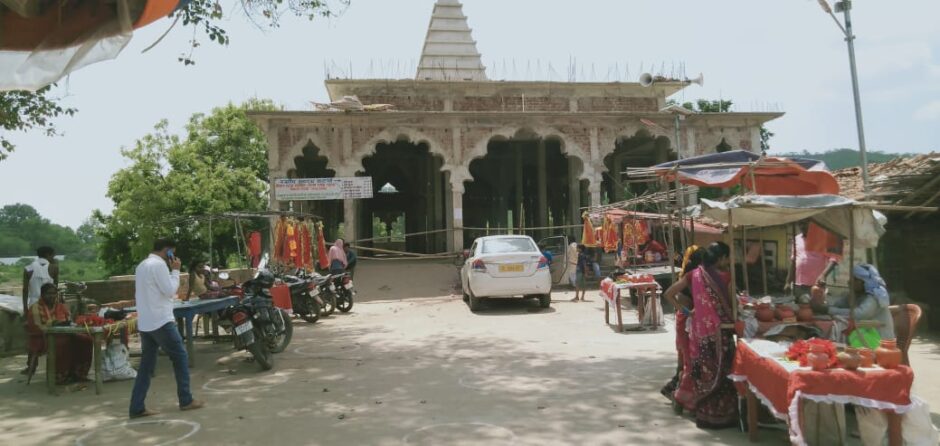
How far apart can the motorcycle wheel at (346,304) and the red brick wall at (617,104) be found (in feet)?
43.7

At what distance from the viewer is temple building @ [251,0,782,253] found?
18.3 meters

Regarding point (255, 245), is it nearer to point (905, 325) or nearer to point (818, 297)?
point (818, 297)

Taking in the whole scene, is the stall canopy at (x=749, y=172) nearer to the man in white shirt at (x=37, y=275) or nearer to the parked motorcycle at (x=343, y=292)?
the parked motorcycle at (x=343, y=292)

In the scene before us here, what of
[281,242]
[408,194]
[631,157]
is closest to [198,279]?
[281,242]

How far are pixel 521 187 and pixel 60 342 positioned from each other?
1835cm

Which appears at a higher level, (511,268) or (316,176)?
(316,176)

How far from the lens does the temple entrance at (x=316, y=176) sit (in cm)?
2016

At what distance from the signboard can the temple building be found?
561 mm

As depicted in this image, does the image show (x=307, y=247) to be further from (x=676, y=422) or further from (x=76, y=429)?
(x=676, y=422)

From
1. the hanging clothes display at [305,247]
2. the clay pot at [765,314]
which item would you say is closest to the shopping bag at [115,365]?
the hanging clothes display at [305,247]

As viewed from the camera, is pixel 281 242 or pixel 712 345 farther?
pixel 281 242

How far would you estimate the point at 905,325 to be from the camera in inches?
173

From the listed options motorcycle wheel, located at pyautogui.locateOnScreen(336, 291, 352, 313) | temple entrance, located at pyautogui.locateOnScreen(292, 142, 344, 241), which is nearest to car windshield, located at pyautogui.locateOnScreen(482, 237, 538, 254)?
motorcycle wheel, located at pyautogui.locateOnScreen(336, 291, 352, 313)

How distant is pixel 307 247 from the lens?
43.9ft
